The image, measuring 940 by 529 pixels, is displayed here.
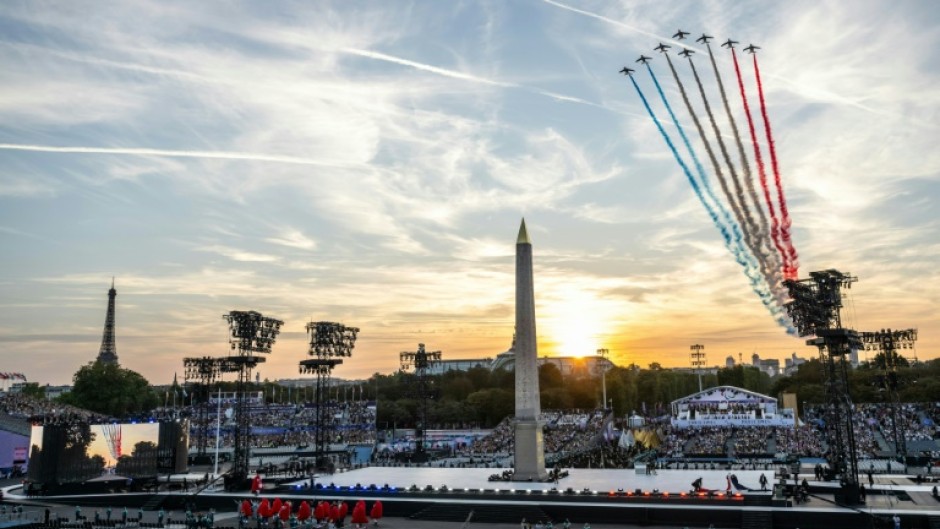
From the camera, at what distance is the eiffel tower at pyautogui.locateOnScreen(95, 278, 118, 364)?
151 meters

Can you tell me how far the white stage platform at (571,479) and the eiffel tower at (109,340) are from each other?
12131 cm

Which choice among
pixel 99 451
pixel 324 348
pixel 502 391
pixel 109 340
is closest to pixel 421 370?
pixel 324 348

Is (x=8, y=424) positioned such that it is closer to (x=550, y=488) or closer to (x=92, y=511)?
(x=92, y=511)

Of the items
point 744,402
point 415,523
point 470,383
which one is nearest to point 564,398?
point 470,383

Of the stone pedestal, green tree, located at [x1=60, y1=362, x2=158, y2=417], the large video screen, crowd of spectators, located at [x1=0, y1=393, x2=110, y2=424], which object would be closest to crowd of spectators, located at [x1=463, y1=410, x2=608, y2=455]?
the stone pedestal

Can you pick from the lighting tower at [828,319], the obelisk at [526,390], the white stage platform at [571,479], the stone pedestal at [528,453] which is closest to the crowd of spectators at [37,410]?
the white stage platform at [571,479]

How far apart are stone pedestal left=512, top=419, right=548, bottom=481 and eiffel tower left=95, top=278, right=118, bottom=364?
440 feet

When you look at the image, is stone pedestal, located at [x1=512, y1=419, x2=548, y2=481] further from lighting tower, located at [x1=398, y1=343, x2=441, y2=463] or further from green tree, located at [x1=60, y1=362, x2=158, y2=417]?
green tree, located at [x1=60, y1=362, x2=158, y2=417]

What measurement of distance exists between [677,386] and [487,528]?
10513 centimetres

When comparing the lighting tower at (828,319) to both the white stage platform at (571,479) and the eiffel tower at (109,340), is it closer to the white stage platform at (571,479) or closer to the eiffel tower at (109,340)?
the white stage platform at (571,479)

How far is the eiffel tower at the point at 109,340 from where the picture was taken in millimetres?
151250

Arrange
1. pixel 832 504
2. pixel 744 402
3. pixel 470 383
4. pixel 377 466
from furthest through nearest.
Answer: pixel 470 383 < pixel 744 402 < pixel 377 466 < pixel 832 504

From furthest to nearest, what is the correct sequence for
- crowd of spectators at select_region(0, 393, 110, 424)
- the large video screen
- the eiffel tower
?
the eiffel tower → crowd of spectators at select_region(0, 393, 110, 424) → the large video screen

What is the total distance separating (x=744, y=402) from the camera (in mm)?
78688
